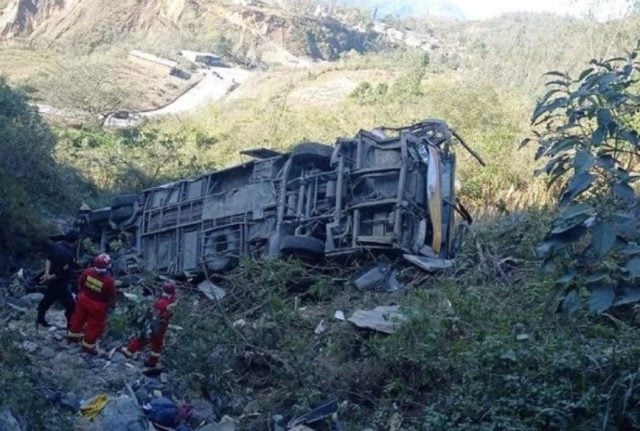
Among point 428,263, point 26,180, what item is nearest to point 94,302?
point 428,263

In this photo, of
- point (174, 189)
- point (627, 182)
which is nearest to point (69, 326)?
point (174, 189)

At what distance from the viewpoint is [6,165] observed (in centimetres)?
1290

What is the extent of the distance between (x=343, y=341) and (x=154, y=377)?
1600 mm

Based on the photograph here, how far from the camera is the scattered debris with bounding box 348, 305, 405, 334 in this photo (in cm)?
653

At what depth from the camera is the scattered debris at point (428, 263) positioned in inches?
328

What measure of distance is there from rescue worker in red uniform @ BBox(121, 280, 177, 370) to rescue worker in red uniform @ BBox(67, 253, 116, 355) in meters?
0.37

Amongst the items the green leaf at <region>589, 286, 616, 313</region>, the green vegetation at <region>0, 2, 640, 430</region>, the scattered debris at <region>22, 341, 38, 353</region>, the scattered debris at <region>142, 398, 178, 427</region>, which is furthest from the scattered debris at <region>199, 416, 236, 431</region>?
the green leaf at <region>589, 286, 616, 313</region>

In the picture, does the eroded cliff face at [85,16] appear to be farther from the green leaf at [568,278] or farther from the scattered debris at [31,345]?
the green leaf at [568,278]

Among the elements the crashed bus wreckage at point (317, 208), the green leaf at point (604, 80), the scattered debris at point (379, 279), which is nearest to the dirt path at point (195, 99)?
the crashed bus wreckage at point (317, 208)

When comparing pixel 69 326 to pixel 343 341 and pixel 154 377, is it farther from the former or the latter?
pixel 343 341

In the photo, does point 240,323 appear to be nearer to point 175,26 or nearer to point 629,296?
point 629,296

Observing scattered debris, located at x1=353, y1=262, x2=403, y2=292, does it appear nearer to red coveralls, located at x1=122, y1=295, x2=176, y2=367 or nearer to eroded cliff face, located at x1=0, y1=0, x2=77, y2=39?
red coveralls, located at x1=122, y1=295, x2=176, y2=367

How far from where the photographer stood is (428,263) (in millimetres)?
8414

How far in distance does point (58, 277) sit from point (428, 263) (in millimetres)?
3755
